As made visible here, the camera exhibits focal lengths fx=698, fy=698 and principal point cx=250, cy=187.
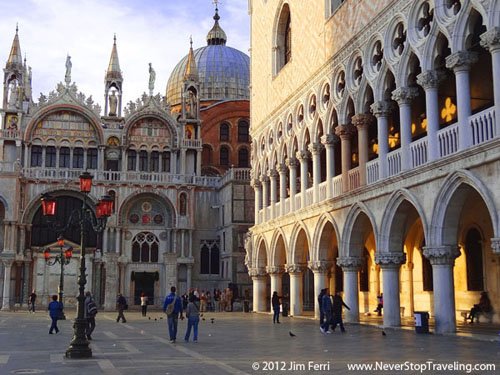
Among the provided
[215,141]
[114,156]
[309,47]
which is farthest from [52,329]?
[215,141]

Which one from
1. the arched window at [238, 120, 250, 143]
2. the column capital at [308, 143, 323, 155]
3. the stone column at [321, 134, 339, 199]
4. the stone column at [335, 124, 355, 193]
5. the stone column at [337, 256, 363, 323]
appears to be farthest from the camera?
the arched window at [238, 120, 250, 143]

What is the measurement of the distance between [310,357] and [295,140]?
17.3 metres

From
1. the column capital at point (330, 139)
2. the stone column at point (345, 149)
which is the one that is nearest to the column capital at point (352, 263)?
the stone column at point (345, 149)

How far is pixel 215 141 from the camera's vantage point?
54.9 metres

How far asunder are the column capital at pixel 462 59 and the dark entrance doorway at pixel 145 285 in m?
30.7

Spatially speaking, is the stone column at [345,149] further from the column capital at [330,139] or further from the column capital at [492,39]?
the column capital at [492,39]

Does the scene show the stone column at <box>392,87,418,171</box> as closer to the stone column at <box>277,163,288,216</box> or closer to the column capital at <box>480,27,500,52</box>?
Answer: the column capital at <box>480,27,500,52</box>

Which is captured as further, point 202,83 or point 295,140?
point 202,83

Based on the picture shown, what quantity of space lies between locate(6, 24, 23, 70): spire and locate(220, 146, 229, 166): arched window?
52.9 ft

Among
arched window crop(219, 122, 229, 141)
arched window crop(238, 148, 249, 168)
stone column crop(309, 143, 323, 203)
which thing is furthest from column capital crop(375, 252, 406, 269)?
arched window crop(219, 122, 229, 141)

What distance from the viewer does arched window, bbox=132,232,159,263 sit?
1758 inches

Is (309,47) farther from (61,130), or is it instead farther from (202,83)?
(202,83)

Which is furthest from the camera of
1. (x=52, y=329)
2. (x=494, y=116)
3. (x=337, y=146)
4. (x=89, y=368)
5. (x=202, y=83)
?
(x=202, y=83)

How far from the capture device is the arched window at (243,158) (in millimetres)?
54562
